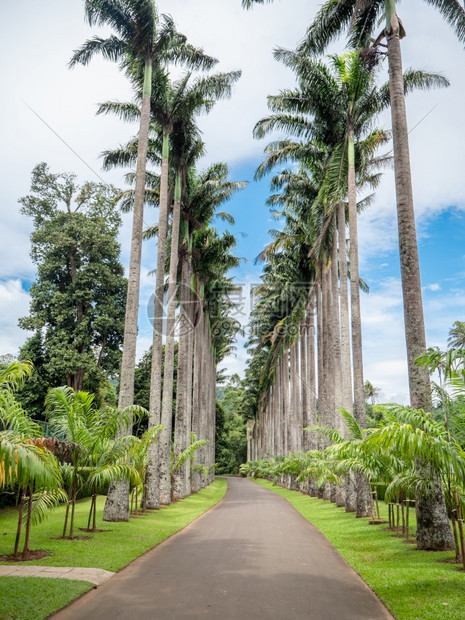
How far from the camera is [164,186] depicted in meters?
21.1

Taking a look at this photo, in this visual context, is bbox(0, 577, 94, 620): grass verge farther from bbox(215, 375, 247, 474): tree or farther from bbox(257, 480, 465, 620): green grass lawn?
bbox(215, 375, 247, 474): tree

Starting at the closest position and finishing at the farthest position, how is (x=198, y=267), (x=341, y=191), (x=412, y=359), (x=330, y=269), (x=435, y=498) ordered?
1. (x=435, y=498)
2. (x=412, y=359)
3. (x=341, y=191)
4. (x=330, y=269)
5. (x=198, y=267)

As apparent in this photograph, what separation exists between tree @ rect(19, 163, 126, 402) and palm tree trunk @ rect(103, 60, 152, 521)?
1439 cm

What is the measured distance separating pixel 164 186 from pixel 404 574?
1723cm

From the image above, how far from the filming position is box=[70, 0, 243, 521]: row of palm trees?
58.7 ft

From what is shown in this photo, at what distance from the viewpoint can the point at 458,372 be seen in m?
7.83

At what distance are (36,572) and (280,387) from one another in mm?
40294

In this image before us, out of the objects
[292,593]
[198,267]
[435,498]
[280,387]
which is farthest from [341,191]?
[280,387]

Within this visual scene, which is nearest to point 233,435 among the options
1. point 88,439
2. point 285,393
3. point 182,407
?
point 285,393

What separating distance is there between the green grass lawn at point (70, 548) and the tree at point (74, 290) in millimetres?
13079

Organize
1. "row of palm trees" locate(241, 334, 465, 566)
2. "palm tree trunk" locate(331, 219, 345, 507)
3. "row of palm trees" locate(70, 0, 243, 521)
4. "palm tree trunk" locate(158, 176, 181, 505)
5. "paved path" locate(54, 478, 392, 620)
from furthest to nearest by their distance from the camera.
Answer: "palm tree trunk" locate(331, 219, 345, 507), "palm tree trunk" locate(158, 176, 181, 505), "row of palm trees" locate(70, 0, 243, 521), "row of palm trees" locate(241, 334, 465, 566), "paved path" locate(54, 478, 392, 620)

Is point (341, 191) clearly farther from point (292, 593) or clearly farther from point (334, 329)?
point (292, 593)

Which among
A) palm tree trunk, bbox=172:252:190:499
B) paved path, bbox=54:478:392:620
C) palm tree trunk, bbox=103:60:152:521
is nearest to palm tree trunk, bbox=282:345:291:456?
palm tree trunk, bbox=172:252:190:499

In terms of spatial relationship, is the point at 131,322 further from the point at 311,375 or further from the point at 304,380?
the point at 304,380
